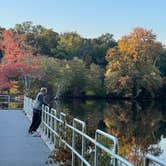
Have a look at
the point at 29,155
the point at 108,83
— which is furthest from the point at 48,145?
the point at 108,83

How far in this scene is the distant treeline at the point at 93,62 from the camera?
67.2 metres

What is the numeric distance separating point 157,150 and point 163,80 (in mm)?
59851

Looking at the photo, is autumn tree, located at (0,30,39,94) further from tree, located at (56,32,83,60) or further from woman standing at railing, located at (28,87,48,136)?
woman standing at railing, located at (28,87,48,136)

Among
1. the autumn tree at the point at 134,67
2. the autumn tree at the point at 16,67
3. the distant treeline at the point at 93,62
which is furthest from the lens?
the autumn tree at the point at 134,67

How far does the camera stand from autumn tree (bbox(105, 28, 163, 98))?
257 feet

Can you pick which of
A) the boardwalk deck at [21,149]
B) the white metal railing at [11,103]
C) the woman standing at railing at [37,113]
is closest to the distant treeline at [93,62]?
the white metal railing at [11,103]

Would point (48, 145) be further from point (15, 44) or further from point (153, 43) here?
point (153, 43)

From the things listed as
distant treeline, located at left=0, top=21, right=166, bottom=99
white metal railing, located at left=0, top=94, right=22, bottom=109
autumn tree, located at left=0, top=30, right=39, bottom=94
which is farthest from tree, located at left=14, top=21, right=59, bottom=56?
white metal railing, located at left=0, top=94, right=22, bottom=109

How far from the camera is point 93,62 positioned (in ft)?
288

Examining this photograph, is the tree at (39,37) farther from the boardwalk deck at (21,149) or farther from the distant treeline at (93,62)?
the boardwalk deck at (21,149)

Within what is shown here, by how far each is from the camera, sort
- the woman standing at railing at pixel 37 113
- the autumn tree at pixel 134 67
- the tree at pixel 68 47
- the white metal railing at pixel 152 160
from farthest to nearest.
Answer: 1. the tree at pixel 68 47
2. the autumn tree at pixel 134 67
3. the woman standing at railing at pixel 37 113
4. the white metal railing at pixel 152 160

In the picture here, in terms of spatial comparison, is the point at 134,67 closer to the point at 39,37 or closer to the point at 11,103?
the point at 39,37

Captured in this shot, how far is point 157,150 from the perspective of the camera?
2328 centimetres

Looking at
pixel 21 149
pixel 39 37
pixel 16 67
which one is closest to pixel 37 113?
pixel 21 149
